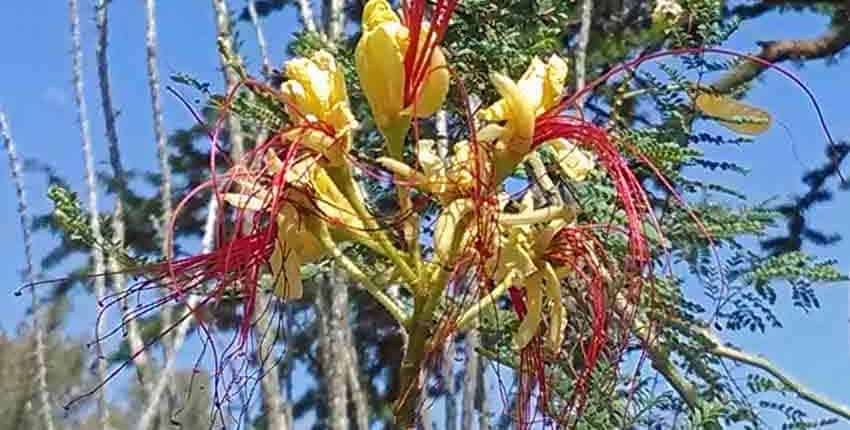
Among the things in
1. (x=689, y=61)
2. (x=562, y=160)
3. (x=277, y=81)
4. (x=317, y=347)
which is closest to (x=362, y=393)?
(x=317, y=347)

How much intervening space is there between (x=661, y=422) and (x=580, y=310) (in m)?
0.47

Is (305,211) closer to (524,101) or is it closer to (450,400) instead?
(524,101)

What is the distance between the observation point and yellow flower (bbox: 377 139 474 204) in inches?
32.6

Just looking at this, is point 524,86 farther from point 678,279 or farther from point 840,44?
point 840,44

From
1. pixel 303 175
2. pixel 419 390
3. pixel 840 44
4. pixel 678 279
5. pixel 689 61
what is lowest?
pixel 419 390

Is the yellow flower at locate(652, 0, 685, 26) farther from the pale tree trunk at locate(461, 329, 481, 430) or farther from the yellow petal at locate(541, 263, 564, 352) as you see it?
the yellow petal at locate(541, 263, 564, 352)

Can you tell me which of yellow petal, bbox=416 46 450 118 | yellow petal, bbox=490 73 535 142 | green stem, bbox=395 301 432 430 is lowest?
green stem, bbox=395 301 432 430

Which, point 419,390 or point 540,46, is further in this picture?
point 540,46

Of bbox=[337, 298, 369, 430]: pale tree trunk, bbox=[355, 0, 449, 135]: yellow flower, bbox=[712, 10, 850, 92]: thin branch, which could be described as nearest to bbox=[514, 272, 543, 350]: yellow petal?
bbox=[355, 0, 449, 135]: yellow flower

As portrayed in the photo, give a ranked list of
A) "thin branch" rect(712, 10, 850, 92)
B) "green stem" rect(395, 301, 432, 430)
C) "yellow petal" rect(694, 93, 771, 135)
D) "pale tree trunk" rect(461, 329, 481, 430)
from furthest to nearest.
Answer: "thin branch" rect(712, 10, 850, 92), "pale tree trunk" rect(461, 329, 481, 430), "yellow petal" rect(694, 93, 771, 135), "green stem" rect(395, 301, 432, 430)

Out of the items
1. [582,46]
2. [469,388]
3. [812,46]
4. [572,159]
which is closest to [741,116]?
[572,159]

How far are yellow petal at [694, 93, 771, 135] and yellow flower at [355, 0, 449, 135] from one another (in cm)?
30

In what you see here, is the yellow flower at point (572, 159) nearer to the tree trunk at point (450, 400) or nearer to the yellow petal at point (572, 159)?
the yellow petal at point (572, 159)

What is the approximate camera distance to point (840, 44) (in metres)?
2.71
